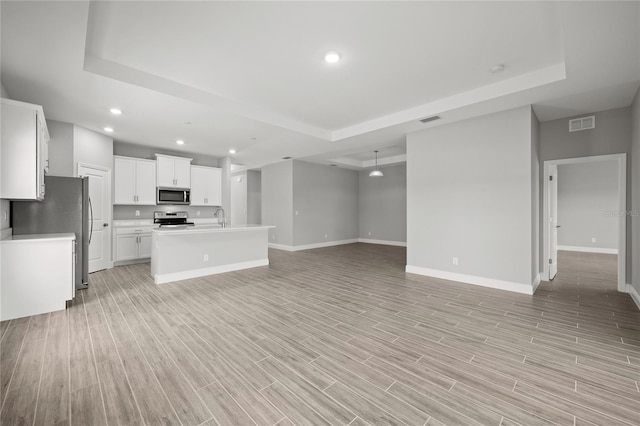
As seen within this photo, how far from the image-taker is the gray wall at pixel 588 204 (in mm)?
7332

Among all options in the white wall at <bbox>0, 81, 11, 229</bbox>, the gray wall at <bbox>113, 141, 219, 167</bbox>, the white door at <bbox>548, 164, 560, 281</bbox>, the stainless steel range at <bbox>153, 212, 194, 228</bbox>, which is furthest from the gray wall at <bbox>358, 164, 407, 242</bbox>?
the white wall at <bbox>0, 81, 11, 229</bbox>

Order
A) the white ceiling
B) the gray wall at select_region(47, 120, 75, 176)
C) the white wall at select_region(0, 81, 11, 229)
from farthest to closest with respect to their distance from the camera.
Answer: the gray wall at select_region(47, 120, 75, 176)
the white wall at select_region(0, 81, 11, 229)
the white ceiling

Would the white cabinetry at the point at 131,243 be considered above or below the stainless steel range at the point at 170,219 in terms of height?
below

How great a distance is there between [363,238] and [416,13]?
8.69m

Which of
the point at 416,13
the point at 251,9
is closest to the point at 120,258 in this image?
the point at 251,9

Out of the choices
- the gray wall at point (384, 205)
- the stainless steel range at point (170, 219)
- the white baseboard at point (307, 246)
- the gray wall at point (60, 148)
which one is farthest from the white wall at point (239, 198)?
the gray wall at point (60, 148)

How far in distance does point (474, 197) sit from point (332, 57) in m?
3.28

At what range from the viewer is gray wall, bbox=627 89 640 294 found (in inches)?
141

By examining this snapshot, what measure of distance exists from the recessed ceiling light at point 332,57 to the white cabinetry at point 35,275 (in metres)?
3.84

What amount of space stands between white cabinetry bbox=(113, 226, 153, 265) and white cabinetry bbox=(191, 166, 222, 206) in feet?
4.66

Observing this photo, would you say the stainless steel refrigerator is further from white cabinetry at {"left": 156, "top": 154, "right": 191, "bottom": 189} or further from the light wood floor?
white cabinetry at {"left": 156, "top": 154, "right": 191, "bottom": 189}

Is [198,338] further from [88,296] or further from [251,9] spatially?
[251,9]

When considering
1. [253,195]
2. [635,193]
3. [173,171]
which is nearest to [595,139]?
[635,193]

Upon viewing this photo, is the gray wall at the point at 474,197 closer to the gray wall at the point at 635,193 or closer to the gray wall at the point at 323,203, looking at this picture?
the gray wall at the point at 635,193
